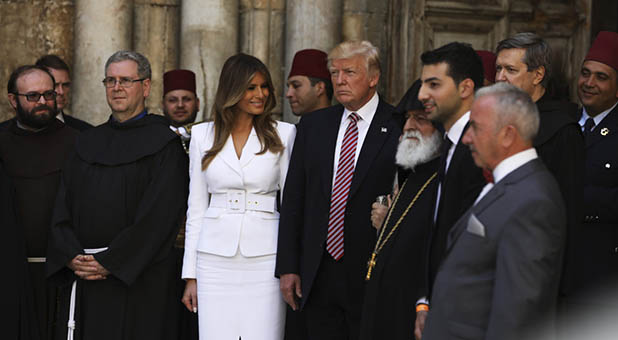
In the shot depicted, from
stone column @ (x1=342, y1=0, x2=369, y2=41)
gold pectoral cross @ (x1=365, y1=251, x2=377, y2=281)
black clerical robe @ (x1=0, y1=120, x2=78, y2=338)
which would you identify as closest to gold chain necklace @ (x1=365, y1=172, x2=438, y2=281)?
gold pectoral cross @ (x1=365, y1=251, x2=377, y2=281)

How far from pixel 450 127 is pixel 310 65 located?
8.29 feet

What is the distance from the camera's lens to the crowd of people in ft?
14.1

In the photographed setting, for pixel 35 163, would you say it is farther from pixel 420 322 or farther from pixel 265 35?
pixel 420 322

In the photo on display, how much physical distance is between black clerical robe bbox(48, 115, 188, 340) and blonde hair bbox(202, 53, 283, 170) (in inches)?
16.2

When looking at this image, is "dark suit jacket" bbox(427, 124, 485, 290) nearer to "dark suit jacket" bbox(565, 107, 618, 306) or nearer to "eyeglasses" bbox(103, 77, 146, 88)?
"dark suit jacket" bbox(565, 107, 618, 306)

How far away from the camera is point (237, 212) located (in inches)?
199

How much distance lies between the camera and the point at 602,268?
5031 mm

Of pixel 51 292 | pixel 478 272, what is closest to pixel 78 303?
pixel 51 292

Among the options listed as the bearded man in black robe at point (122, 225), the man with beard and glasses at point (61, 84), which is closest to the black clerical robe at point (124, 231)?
the bearded man in black robe at point (122, 225)

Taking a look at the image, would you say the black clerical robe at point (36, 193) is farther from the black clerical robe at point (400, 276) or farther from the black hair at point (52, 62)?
the black clerical robe at point (400, 276)

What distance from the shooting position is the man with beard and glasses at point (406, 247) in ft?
14.7

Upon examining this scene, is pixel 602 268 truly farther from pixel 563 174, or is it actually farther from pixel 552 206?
pixel 552 206

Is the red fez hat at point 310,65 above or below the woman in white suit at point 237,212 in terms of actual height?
above

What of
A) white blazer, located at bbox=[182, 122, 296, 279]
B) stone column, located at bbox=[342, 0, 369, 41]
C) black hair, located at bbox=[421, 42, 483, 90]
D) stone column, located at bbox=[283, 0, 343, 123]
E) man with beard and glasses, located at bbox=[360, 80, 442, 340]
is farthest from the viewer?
stone column, located at bbox=[342, 0, 369, 41]
